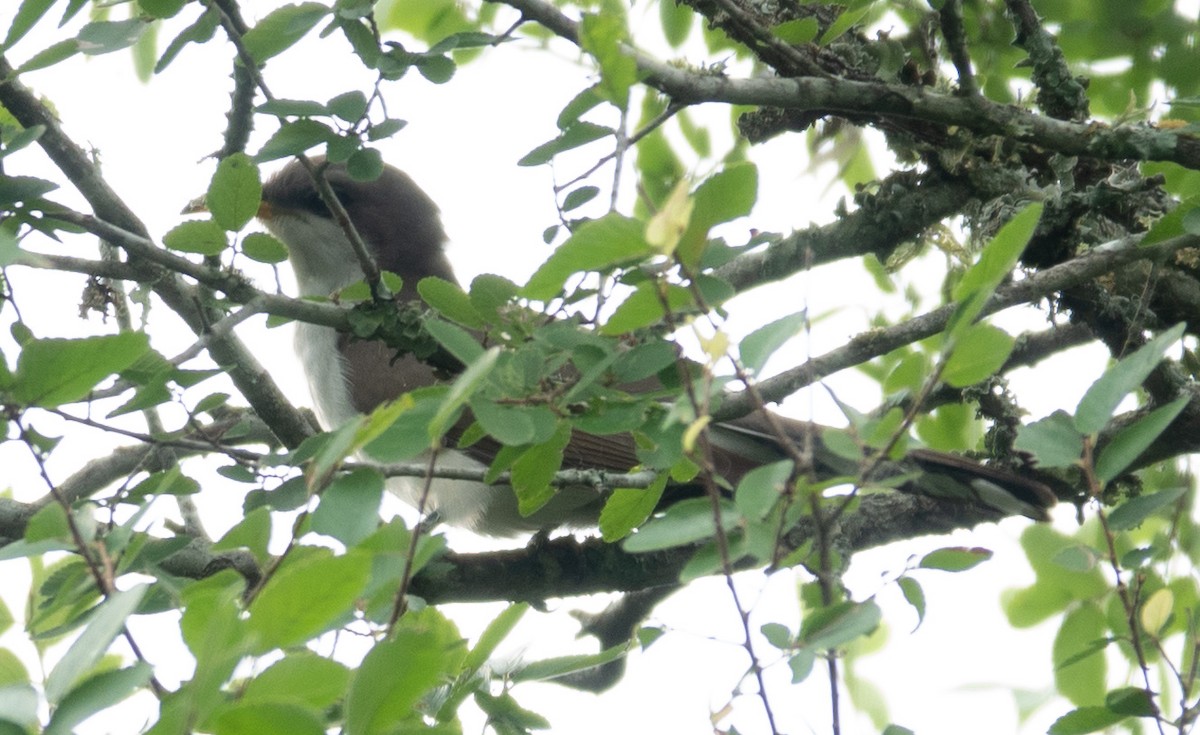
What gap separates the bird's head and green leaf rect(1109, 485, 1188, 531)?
406 centimetres

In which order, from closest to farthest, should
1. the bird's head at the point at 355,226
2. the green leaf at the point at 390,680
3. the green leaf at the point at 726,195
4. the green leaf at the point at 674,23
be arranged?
1. the green leaf at the point at 390,680
2. the green leaf at the point at 726,195
3. the green leaf at the point at 674,23
4. the bird's head at the point at 355,226

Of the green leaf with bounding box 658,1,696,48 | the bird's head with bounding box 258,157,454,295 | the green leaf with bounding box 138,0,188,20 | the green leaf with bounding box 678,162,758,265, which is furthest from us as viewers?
the bird's head with bounding box 258,157,454,295

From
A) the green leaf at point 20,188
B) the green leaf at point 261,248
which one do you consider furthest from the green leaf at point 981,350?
the green leaf at point 20,188

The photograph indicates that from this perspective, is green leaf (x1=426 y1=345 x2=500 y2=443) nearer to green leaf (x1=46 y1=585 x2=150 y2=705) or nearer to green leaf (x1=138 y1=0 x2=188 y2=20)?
green leaf (x1=46 y1=585 x2=150 y2=705)

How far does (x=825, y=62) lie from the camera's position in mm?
2967

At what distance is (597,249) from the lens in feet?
4.72

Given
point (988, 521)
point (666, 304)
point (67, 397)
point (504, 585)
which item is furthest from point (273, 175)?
point (666, 304)

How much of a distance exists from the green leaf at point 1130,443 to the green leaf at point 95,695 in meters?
1.16

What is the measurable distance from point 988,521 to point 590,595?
49.6 inches

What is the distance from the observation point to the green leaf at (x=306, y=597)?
4.00ft

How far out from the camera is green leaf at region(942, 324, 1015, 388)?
1.46 m

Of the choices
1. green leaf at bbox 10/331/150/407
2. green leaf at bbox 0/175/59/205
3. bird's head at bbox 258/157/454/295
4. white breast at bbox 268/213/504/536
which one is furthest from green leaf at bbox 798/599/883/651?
bird's head at bbox 258/157/454/295

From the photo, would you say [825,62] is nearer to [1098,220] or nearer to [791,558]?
[1098,220]

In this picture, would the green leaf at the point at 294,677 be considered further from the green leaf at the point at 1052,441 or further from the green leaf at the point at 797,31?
the green leaf at the point at 797,31
